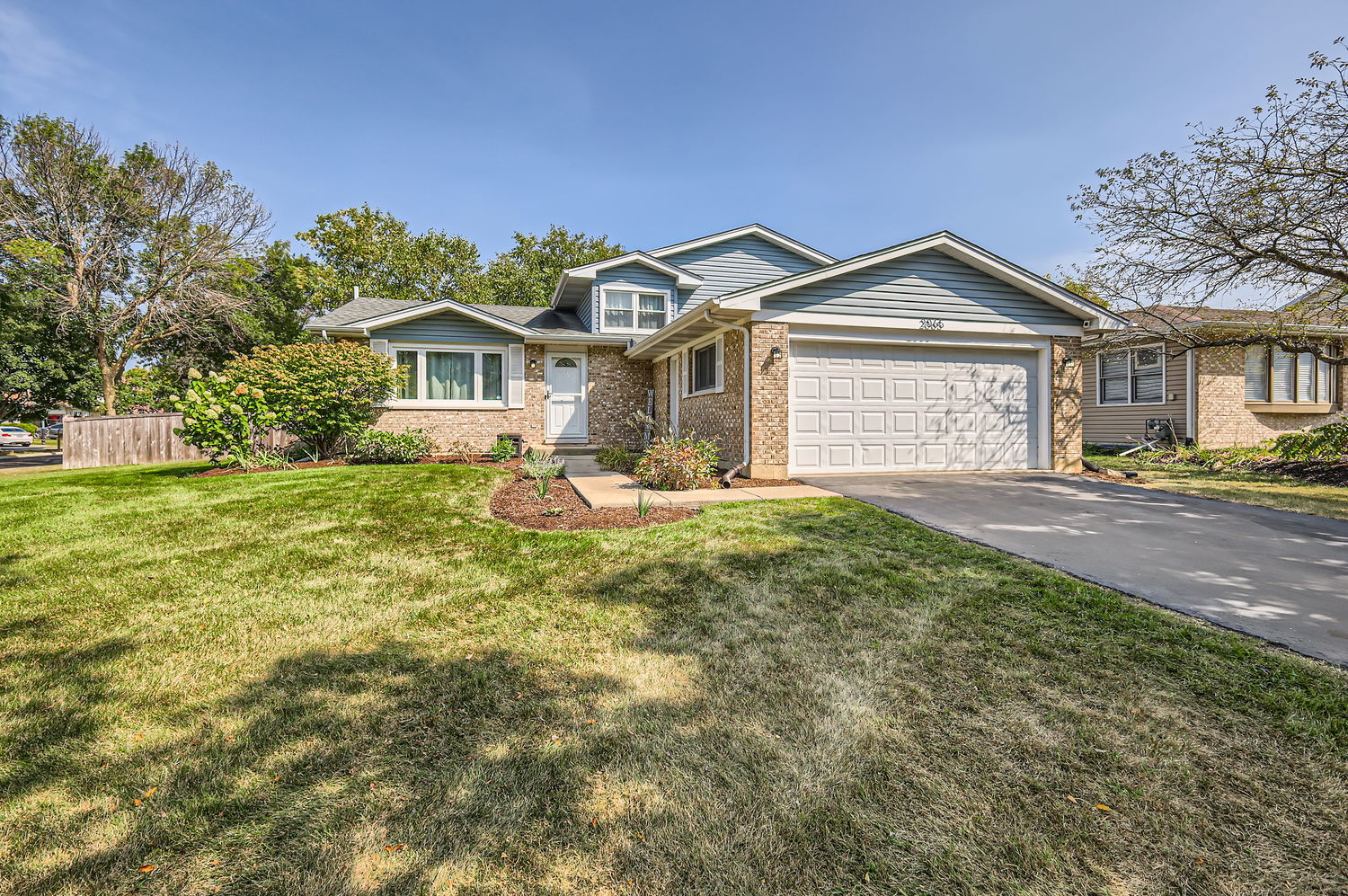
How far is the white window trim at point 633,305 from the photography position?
15125 mm

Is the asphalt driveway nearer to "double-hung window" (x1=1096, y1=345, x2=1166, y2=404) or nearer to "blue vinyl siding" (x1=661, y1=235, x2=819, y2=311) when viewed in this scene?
"double-hung window" (x1=1096, y1=345, x2=1166, y2=404)

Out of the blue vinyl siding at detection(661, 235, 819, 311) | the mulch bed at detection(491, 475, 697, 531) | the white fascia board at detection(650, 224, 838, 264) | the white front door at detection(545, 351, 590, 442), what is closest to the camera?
the mulch bed at detection(491, 475, 697, 531)

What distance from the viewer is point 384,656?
9.64 feet

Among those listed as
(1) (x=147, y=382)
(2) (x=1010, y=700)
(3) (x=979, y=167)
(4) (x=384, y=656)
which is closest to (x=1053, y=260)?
(3) (x=979, y=167)

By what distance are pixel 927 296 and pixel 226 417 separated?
1209cm

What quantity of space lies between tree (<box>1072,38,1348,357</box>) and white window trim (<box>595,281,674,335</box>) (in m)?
9.44

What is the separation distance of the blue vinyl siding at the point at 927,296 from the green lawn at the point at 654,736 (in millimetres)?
5873

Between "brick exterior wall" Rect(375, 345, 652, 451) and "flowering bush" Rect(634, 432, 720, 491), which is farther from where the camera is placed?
"brick exterior wall" Rect(375, 345, 652, 451)

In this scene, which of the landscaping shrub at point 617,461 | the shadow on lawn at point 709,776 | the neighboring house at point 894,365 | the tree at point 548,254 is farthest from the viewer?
the tree at point 548,254

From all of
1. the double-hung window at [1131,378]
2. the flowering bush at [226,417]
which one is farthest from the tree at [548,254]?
the double-hung window at [1131,378]

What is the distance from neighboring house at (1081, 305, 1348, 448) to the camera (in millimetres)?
13906

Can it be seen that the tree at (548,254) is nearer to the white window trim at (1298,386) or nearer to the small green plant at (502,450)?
the small green plant at (502,450)

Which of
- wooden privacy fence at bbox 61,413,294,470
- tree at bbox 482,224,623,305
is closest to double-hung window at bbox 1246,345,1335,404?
wooden privacy fence at bbox 61,413,294,470

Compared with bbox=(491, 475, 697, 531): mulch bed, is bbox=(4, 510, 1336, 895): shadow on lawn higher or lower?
lower
